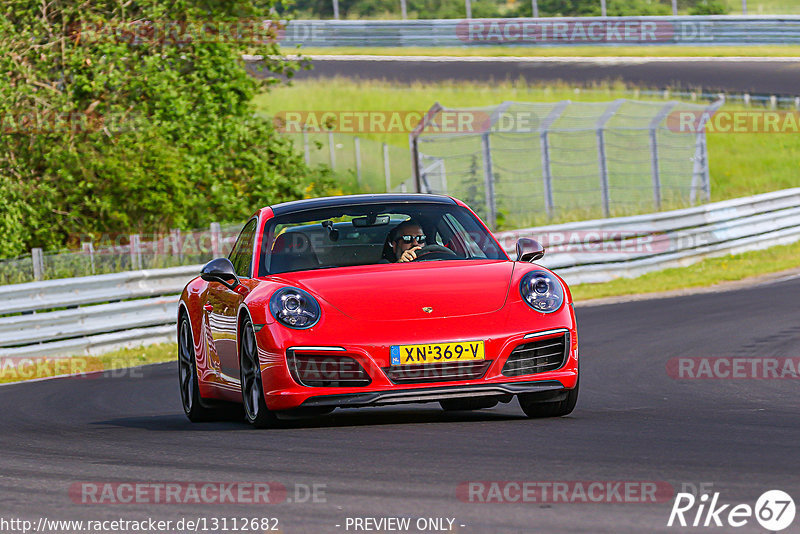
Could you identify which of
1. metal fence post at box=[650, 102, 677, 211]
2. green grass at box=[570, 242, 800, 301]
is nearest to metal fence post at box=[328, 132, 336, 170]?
metal fence post at box=[650, 102, 677, 211]

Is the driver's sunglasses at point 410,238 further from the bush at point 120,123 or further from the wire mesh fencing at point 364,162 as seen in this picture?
the wire mesh fencing at point 364,162

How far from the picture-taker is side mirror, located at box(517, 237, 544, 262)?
8672 mm

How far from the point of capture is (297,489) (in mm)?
5871

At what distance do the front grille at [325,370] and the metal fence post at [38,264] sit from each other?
35.1 ft

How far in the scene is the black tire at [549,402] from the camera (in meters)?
8.17

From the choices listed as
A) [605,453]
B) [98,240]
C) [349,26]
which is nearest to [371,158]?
[98,240]

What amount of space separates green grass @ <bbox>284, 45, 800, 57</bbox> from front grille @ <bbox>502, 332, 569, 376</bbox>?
3584 cm

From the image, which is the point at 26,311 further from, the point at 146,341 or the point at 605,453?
the point at 605,453

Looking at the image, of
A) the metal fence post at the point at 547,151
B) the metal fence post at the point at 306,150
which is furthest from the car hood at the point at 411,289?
the metal fence post at the point at 306,150

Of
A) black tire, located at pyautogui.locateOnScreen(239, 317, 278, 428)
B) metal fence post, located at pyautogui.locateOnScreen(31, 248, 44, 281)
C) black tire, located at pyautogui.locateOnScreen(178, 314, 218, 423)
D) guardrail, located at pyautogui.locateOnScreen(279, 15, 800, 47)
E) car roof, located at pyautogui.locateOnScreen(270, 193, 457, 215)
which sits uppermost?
car roof, located at pyautogui.locateOnScreen(270, 193, 457, 215)

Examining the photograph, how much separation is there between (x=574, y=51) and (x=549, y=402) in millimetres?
37593

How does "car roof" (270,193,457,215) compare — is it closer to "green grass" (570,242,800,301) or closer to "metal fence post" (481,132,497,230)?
"green grass" (570,242,800,301)

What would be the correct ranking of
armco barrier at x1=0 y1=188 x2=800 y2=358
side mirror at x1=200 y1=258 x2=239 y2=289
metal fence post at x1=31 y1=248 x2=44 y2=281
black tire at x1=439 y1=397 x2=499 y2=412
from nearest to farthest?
black tire at x1=439 y1=397 x2=499 y2=412
side mirror at x1=200 y1=258 x2=239 y2=289
armco barrier at x1=0 y1=188 x2=800 y2=358
metal fence post at x1=31 y1=248 x2=44 y2=281

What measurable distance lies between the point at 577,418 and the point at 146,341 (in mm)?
10145
